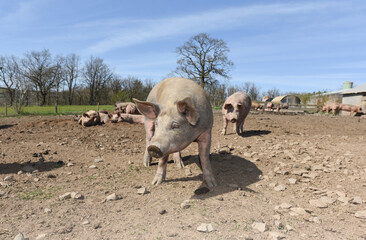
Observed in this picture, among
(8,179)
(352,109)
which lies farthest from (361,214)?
(352,109)

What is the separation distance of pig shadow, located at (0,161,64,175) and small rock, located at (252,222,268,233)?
4128 millimetres

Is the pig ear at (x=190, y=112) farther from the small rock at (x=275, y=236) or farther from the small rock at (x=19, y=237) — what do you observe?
the small rock at (x=19, y=237)

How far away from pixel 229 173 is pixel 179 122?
183 centimetres

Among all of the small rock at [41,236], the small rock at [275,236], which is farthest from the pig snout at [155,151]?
the small rock at [275,236]

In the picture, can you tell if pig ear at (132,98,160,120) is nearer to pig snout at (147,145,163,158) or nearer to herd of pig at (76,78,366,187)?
herd of pig at (76,78,366,187)

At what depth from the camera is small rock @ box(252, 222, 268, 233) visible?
280cm

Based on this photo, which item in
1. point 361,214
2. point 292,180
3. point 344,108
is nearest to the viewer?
point 361,214

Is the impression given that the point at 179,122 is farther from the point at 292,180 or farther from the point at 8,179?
the point at 8,179

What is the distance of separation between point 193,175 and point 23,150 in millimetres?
4420

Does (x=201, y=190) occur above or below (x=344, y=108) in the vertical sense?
below

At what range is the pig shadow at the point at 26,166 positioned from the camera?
4826 mm

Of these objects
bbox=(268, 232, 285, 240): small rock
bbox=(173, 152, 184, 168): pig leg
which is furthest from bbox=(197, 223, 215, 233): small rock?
bbox=(173, 152, 184, 168): pig leg

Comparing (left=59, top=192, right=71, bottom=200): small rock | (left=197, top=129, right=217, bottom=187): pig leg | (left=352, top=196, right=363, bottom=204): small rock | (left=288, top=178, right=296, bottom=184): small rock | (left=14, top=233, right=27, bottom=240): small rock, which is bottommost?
(left=14, top=233, right=27, bottom=240): small rock

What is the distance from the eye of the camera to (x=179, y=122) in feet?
11.9
